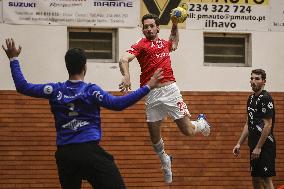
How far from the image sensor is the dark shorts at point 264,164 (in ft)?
36.7

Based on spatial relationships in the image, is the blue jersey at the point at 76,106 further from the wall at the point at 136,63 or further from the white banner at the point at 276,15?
the white banner at the point at 276,15

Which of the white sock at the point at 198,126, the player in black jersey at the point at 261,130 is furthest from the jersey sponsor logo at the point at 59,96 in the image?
the player in black jersey at the point at 261,130

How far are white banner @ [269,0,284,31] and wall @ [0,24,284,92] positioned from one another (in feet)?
0.49

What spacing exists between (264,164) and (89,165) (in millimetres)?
4356

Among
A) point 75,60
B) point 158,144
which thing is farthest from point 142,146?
point 75,60

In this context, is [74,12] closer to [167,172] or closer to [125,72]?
[167,172]

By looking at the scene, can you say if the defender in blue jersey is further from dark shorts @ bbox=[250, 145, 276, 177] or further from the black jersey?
dark shorts @ bbox=[250, 145, 276, 177]

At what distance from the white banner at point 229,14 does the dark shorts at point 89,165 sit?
24.2 feet

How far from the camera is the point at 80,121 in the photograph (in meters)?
7.81

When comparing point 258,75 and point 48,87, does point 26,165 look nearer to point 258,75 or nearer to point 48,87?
point 258,75

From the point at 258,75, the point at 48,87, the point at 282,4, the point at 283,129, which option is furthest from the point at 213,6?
the point at 48,87

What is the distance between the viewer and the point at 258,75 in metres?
11.2

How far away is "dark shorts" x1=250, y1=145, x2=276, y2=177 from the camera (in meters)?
11.2

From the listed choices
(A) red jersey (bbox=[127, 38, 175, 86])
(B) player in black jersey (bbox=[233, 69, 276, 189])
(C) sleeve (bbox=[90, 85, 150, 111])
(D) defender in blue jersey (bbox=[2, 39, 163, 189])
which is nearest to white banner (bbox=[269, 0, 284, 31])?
(B) player in black jersey (bbox=[233, 69, 276, 189])
